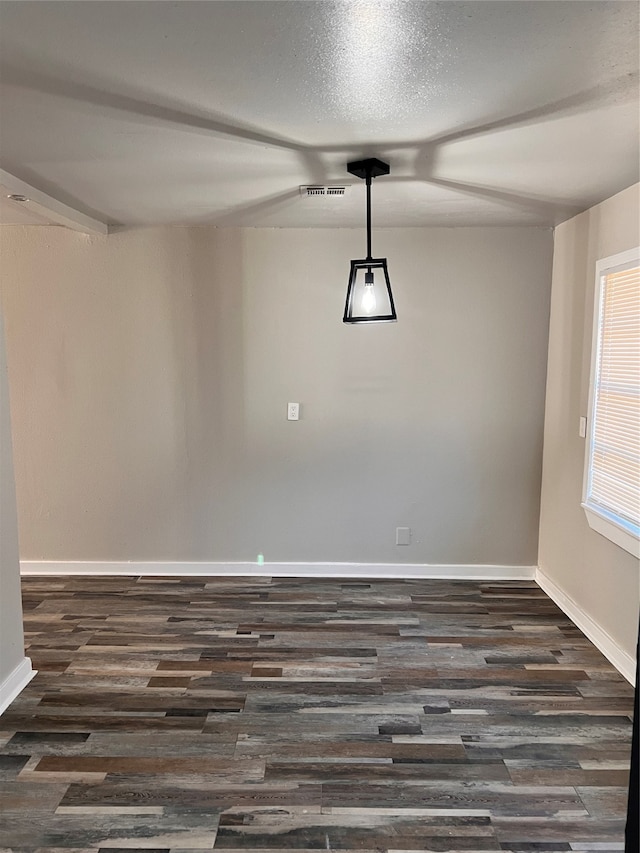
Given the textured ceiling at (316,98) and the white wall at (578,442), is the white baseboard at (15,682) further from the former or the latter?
the white wall at (578,442)

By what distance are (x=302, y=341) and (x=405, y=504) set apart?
1347 mm

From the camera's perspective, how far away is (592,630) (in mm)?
3250

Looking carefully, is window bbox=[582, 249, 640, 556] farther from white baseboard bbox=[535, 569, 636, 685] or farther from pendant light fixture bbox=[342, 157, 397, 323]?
pendant light fixture bbox=[342, 157, 397, 323]

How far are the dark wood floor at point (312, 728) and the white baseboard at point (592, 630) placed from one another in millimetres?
66

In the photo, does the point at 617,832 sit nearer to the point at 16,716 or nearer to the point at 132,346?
the point at 16,716

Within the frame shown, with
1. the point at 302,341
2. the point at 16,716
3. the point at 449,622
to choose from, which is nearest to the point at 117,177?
the point at 302,341

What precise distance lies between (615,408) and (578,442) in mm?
477

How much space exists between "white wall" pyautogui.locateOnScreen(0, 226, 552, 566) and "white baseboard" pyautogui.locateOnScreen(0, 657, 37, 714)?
52.7 inches

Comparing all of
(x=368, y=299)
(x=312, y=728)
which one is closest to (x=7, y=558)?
(x=312, y=728)

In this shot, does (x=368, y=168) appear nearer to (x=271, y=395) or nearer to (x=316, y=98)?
(x=316, y=98)

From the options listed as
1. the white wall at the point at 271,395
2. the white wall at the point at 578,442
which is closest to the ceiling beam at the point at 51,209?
the white wall at the point at 271,395

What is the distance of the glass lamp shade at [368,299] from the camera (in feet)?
9.00

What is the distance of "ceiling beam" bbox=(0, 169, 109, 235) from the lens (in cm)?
276

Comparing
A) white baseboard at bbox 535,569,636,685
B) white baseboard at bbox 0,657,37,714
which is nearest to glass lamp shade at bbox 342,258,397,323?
white baseboard at bbox 535,569,636,685
